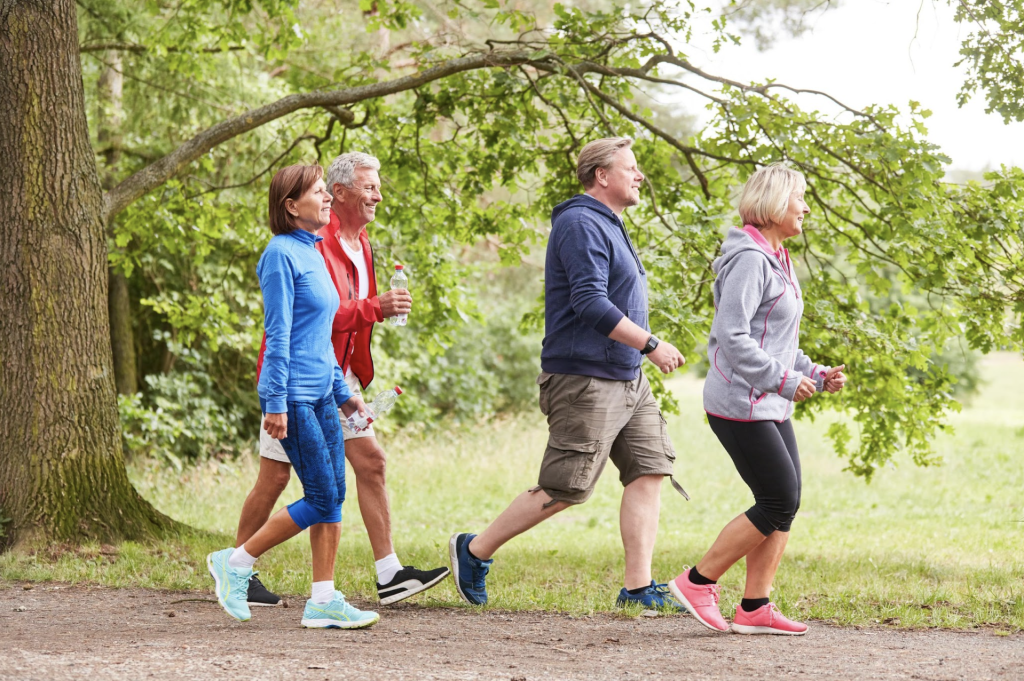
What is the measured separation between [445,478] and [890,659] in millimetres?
9715

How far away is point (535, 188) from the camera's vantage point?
8.72 m

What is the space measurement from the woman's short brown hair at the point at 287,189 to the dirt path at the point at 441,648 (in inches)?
66.6

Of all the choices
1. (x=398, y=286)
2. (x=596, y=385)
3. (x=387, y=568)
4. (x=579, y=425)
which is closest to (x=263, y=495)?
(x=387, y=568)

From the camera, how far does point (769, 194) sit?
13.8 ft

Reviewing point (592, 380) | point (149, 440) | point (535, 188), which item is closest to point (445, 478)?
point (149, 440)

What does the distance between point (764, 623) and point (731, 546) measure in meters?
0.38

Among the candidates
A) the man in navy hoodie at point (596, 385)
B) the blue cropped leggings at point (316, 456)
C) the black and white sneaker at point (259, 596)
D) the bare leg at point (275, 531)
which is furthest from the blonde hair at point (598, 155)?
the black and white sneaker at point (259, 596)

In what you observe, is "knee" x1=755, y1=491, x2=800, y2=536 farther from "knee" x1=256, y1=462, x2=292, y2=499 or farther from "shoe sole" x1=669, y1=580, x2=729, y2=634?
"knee" x1=256, y1=462, x2=292, y2=499

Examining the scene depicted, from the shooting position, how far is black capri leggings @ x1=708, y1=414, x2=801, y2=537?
4062mm

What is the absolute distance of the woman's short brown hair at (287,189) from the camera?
4.16 metres

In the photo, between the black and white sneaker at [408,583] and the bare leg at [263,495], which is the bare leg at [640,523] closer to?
the black and white sneaker at [408,583]

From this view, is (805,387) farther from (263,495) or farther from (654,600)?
(263,495)

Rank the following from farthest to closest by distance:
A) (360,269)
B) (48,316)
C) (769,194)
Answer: (48,316)
(360,269)
(769,194)

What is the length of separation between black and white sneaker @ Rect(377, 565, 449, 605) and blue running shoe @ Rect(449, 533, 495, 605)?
0.10 m
